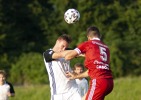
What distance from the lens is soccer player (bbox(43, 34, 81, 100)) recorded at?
10.7 metres

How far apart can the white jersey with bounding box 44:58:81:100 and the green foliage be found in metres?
24.6

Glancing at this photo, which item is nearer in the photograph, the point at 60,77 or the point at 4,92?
the point at 60,77

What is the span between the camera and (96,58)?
9.73 m

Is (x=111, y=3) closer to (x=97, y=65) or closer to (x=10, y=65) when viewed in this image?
(x=10, y=65)

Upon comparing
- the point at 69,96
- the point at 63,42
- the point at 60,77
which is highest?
the point at 63,42

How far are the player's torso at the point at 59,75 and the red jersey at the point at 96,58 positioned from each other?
3.83 feet

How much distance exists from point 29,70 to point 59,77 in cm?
2649

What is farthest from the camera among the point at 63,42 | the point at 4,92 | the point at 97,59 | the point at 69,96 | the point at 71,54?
the point at 4,92

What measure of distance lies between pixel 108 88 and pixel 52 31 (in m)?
30.3

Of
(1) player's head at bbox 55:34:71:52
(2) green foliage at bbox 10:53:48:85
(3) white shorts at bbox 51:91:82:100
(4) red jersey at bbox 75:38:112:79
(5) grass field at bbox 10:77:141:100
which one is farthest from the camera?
(2) green foliage at bbox 10:53:48:85

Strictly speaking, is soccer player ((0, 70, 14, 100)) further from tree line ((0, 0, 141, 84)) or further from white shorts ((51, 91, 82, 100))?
tree line ((0, 0, 141, 84))

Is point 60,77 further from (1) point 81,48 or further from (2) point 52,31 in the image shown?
(2) point 52,31

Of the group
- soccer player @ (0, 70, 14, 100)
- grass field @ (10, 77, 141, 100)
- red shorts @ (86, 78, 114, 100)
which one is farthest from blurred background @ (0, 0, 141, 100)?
red shorts @ (86, 78, 114, 100)

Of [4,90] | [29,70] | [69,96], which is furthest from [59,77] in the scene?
[29,70]
